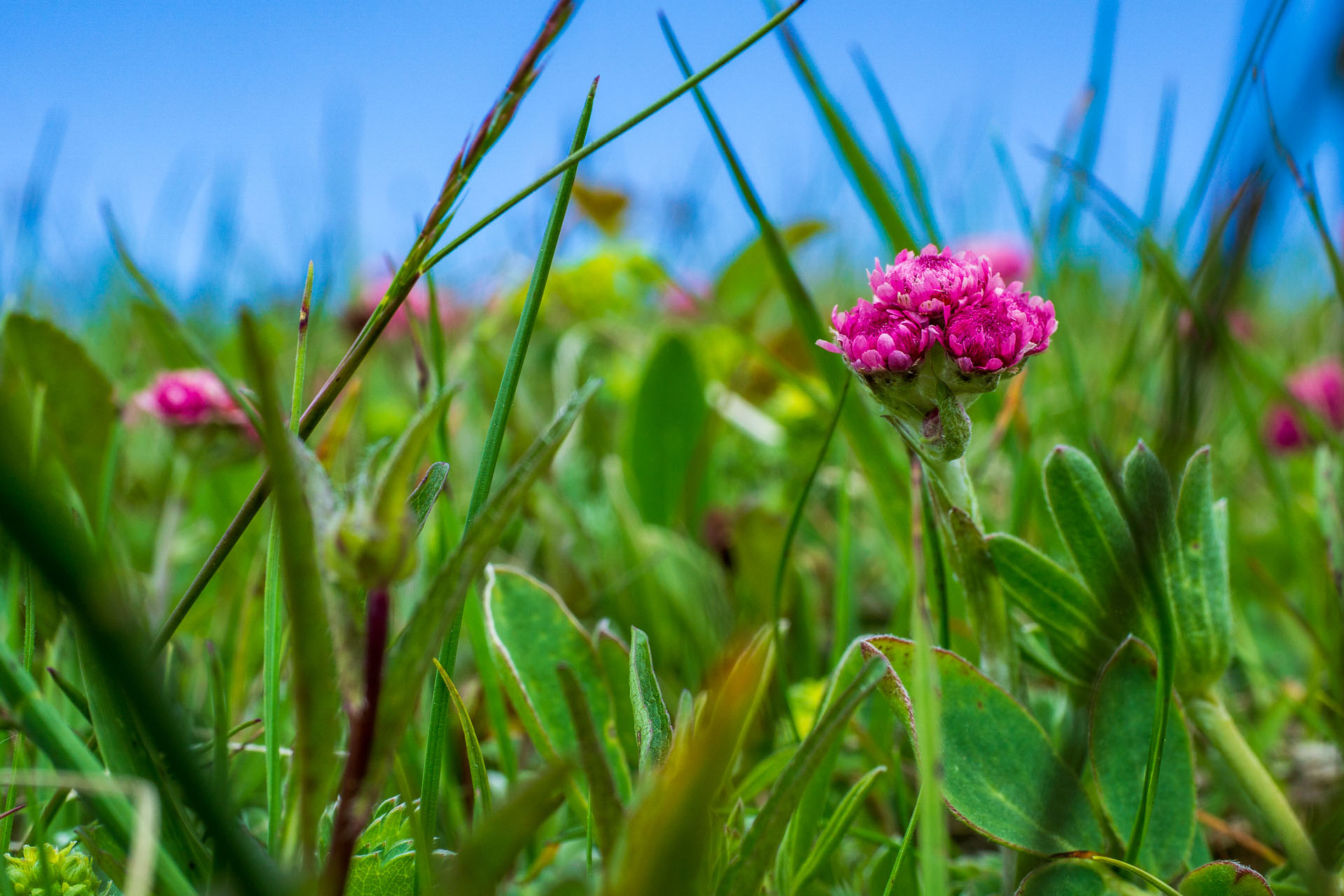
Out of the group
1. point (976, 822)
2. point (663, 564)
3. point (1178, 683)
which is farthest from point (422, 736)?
point (1178, 683)

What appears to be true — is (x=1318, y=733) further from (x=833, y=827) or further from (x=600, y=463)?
(x=600, y=463)

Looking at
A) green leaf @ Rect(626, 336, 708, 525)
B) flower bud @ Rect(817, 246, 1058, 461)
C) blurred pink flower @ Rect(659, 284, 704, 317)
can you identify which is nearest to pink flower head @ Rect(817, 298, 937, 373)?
flower bud @ Rect(817, 246, 1058, 461)

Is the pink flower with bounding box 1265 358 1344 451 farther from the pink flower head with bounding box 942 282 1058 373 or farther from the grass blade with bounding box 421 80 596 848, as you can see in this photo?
the grass blade with bounding box 421 80 596 848

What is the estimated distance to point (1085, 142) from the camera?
1.06 meters

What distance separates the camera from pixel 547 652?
0.72 m

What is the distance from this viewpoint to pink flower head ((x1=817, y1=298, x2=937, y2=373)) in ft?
1.76

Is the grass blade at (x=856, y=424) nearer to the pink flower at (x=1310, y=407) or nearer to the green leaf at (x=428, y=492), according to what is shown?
the green leaf at (x=428, y=492)

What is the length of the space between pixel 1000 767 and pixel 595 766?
13.2 inches

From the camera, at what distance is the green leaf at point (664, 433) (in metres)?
1.39

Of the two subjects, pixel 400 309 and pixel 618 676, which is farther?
pixel 400 309

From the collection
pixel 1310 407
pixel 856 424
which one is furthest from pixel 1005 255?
pixel 856 424

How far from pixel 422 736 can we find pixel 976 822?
1.63ft

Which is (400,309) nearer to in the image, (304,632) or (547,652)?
(547,652)

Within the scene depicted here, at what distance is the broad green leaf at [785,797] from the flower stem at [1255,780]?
31 cm
